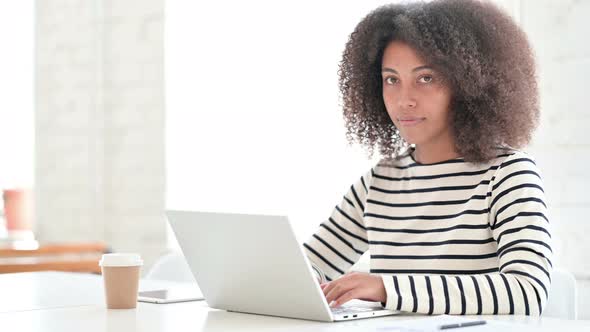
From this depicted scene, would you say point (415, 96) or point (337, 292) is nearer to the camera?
point (337, 292)

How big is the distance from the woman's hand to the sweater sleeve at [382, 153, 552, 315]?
0.05ft

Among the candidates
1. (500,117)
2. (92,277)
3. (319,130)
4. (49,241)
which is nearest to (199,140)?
(319,130)

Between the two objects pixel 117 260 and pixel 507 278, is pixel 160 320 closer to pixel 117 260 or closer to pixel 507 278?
pixel 117 260

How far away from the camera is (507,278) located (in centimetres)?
162

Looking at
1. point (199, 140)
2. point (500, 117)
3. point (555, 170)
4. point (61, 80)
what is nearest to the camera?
point (500, 117)

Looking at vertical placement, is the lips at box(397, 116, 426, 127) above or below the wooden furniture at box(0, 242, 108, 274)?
above

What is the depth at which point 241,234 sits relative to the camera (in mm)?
1491

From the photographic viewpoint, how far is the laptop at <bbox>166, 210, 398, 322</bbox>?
1438 mm

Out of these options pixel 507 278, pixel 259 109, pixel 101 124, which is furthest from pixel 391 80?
pixel 101 124

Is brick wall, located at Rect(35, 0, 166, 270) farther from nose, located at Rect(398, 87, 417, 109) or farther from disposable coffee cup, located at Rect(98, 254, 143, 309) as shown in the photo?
disposable coffee cup, located at Rect(98, 254, 143, 309)

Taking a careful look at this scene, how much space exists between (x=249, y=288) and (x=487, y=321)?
39cm

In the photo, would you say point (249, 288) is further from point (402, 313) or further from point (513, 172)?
point (513, 172)

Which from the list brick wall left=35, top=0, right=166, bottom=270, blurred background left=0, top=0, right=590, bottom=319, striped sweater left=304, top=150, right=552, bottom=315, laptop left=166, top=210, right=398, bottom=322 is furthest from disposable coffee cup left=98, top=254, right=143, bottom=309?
brick wall left=35, top=0, right=166, bottom=270

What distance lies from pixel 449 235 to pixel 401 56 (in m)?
0.39
